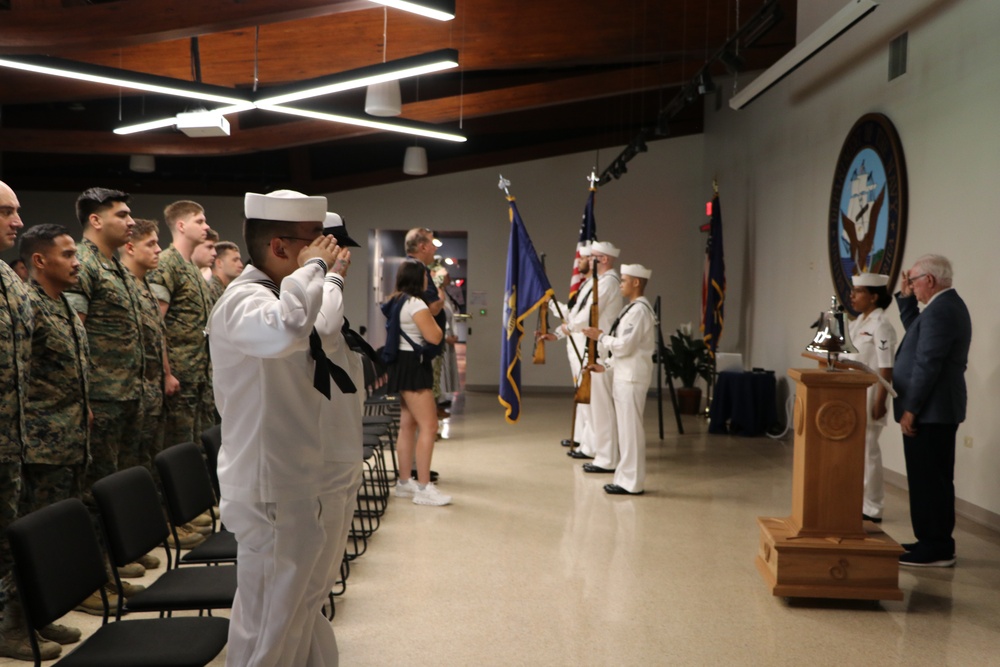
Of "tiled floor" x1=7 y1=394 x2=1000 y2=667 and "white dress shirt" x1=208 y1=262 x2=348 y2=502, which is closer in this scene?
"white dress shirt" x1=208 y1=262 x2=348 y2=502

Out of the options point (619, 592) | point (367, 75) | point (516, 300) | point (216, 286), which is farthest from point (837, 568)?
point (216, 286)

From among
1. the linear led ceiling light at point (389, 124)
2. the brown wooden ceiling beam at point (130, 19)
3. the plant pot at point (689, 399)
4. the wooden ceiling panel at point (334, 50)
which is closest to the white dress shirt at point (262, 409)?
the wooden ceiling panel at point (334, 50)

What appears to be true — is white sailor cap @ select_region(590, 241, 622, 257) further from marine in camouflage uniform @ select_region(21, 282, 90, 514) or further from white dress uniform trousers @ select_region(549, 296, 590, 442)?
marine in camouflage uniform @ select_region(21, 282, 90, 514)

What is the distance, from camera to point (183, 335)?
519cm

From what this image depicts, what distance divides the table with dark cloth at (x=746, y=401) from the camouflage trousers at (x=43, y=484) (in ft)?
23.8

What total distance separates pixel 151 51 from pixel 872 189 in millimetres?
6091

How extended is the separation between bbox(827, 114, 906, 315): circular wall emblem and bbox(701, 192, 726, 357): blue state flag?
Answer: 8.79 ft

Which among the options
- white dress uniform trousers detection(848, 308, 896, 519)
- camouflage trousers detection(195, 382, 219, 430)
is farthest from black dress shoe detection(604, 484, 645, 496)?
camouflage trousers detection(195, 382, 219, 430)

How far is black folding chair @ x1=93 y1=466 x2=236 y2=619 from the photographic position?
107 inches

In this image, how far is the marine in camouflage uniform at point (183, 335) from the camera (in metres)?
5.07

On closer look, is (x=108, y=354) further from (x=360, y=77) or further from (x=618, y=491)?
(x=618, y=491)

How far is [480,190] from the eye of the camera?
531 inches

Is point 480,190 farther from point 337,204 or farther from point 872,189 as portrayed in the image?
point 872,189

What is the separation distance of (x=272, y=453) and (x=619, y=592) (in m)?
2.48
